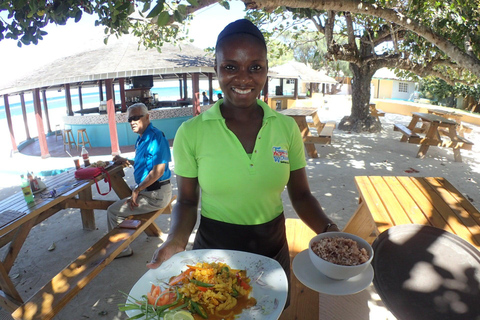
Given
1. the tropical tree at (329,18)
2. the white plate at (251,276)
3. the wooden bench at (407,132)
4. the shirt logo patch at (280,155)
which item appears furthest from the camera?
the wooden bench at (407,132)

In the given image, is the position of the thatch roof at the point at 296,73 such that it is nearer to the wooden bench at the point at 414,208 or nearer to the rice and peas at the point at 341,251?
the wooden bench at the point at 414,208

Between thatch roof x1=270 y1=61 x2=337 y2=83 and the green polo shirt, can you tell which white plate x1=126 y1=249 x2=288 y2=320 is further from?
thatch roof x1=270 y1=61 x2=337 y2=83

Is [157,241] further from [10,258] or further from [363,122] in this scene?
[363,122]

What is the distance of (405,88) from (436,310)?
41646 millimetres

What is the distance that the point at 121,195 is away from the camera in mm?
5090

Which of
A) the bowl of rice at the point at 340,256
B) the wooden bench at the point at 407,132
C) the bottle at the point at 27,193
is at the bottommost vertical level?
the wooden bench at the point at 407,132

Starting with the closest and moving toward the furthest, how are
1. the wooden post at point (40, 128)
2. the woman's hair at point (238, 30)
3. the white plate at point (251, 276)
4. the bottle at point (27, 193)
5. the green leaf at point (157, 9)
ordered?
the white plate at point (251, 276), the woman's hair at point (238, 30), the green leaf at point (157, 9), the bottle at point (27, 193), the wooden post at point (40, 128)

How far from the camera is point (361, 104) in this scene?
1309 cm

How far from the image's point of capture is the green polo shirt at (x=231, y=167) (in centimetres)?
157

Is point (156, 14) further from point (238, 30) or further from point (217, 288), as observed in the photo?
point (217, 288)

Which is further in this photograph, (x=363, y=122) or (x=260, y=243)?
(x=363, y=122)

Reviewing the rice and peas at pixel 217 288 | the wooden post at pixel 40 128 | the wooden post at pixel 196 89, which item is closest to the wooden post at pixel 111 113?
the wooden post at pixel 40 128


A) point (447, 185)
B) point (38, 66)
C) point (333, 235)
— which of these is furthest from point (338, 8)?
point (38, 66)

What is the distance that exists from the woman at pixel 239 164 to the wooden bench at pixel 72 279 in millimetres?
1607
